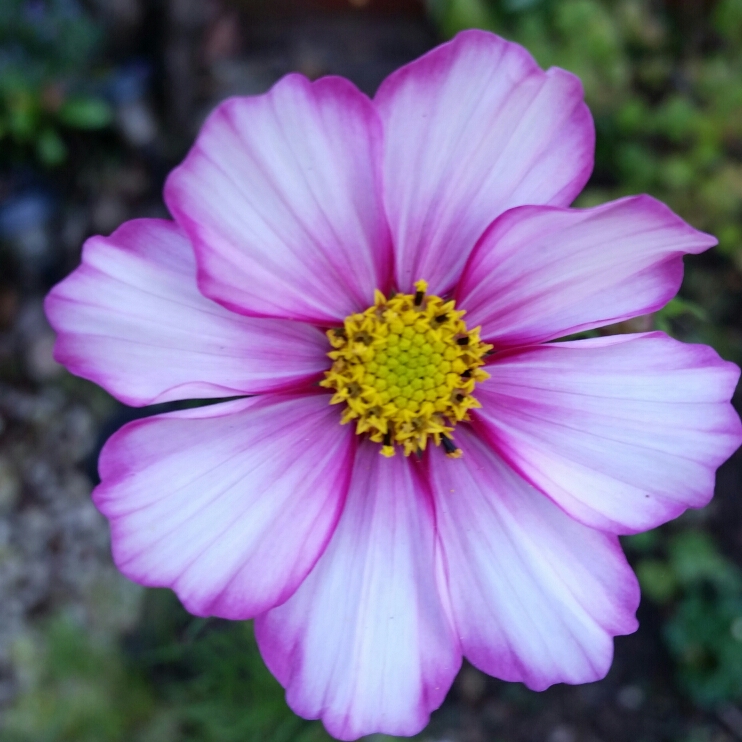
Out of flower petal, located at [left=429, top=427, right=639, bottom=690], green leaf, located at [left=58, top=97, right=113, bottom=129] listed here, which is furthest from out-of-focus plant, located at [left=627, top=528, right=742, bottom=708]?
green leaf, located at [left=58, top=97, right=113, bottom=129]

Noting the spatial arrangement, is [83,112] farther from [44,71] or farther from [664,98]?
[664,98]

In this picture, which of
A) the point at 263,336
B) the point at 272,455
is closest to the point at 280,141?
the point at 263,336

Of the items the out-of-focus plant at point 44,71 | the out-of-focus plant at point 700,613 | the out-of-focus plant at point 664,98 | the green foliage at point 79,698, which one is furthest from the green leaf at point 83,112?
the out-of-focus plant at point 700,613

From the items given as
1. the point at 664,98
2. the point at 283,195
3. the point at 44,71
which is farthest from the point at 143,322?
the point at 664,98

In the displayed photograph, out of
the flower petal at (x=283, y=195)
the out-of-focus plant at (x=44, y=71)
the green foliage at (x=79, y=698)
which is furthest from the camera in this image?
the green foliage at (x=79, y=698)

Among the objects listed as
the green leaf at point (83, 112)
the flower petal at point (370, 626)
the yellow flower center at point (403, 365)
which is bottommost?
the flower petal at point (370, 626)

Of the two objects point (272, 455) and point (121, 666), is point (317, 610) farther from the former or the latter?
point (121, 666)

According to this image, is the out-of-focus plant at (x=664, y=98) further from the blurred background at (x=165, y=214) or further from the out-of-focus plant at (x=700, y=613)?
the out-of-focus plant at (x=700, y=613)
